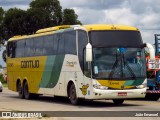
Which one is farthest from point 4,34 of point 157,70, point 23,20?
point 157,70

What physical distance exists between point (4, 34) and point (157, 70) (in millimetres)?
48997

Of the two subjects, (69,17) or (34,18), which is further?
(69,17)

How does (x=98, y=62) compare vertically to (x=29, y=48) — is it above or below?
below

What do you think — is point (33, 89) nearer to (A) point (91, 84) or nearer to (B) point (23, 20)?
(A) point (91, 84)

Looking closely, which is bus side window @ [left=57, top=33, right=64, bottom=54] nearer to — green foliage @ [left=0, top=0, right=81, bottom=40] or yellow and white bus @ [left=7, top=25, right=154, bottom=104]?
yellow and white bus @ [left=7, top=25, right=154, bottom=104]

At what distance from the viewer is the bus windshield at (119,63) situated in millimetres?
21281

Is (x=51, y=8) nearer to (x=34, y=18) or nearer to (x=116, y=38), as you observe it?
(x=34, y=18)

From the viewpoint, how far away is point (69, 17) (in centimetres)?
7425

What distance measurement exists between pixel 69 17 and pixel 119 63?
174 feet

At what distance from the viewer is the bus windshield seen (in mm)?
21281

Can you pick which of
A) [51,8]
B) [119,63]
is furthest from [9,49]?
[51,8]

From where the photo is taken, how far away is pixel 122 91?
21266mm

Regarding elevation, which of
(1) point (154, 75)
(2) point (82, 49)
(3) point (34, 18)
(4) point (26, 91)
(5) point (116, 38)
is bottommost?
(4) point (26, 91)

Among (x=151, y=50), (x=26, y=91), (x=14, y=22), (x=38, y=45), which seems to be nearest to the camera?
(x=151, y=50)
